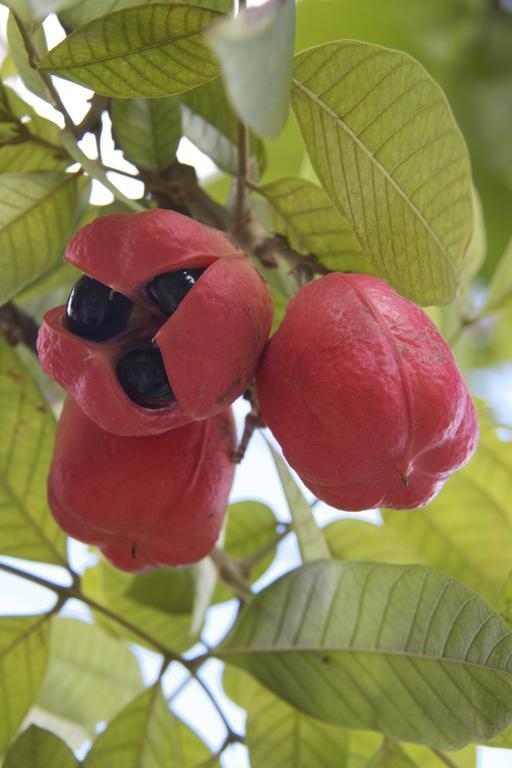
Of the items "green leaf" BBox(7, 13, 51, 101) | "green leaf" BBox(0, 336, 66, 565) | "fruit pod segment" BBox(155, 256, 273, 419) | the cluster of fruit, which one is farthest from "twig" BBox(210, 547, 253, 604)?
"green leaf" BBox(7, 13, 51, 101)

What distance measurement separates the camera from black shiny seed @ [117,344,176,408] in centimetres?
83

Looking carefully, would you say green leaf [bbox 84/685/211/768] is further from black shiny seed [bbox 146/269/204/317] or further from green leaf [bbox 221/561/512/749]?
black shiny seed [bbox 146/269/204/317]

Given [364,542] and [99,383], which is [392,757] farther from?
[99,383]

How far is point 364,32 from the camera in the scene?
187 centimetres

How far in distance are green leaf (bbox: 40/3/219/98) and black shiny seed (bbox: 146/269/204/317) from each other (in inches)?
5.5

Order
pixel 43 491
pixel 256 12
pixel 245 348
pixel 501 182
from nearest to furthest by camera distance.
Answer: pixel 256 12 → pixel 245 348 → pixel 43 491 → pixel 501 182

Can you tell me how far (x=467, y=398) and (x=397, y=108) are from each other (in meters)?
0.24

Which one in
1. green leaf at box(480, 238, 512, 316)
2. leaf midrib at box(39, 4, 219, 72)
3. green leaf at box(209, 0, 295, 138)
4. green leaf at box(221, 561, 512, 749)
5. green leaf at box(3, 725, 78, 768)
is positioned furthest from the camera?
green leaf at box(480, 238, 512, 316)

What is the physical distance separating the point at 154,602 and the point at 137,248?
0.57m

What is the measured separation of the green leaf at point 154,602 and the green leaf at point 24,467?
0.44ft

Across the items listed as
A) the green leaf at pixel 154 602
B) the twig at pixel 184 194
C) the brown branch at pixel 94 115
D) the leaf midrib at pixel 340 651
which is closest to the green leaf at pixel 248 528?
the green leaf at pixel 154 602

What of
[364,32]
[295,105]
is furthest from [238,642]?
[364,32]

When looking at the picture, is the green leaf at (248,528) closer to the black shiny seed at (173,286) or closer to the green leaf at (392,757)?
the green leaf at (392,757)

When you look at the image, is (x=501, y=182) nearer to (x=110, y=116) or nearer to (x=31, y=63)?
(x=110, y=116)
